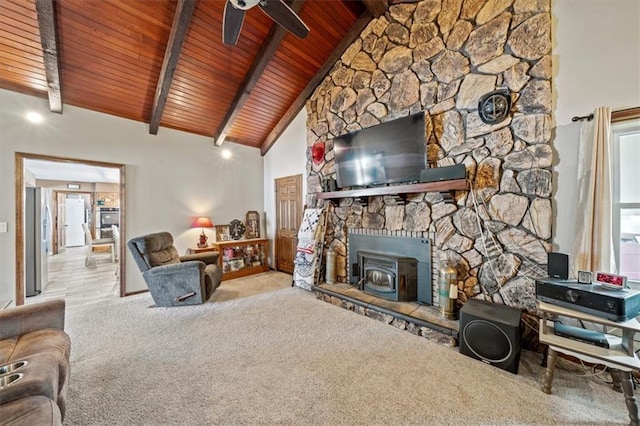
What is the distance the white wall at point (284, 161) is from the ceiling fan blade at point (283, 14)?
246cm

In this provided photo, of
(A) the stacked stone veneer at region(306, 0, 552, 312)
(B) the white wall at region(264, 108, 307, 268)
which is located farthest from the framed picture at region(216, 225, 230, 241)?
(A) the stacked stone veneer at region(306, 0, 552, 312)

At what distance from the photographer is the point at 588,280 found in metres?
1.88

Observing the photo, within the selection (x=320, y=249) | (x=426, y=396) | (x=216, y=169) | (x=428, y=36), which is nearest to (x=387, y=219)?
(x=320, y=249)

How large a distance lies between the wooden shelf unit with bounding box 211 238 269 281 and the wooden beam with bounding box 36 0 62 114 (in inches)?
120

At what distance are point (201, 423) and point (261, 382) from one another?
0.48 meters

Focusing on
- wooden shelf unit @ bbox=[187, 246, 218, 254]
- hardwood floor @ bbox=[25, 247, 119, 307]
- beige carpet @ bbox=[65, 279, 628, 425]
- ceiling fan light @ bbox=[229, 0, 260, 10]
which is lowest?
hardwood floor @ bbox=[25, 247, 119, 307]

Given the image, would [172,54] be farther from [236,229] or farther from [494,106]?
[494,106]

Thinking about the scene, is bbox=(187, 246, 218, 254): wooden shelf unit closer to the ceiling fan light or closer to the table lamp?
the table lamp

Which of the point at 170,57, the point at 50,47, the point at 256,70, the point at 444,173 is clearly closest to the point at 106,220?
the point at 50,47

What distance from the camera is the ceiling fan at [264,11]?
6.67ft

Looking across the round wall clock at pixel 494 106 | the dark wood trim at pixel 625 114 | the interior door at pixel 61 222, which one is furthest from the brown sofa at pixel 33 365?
the interior door at pixel 61 222

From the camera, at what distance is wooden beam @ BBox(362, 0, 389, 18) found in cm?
342

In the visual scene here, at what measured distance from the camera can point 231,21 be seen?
90.3 inches

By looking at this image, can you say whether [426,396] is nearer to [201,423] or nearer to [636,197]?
[201,423]
